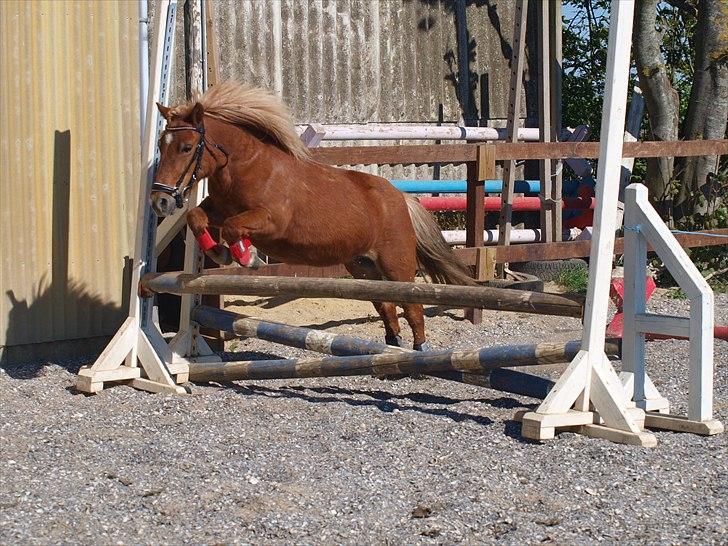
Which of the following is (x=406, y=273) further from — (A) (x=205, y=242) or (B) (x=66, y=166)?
(B) (x=66, y=166)

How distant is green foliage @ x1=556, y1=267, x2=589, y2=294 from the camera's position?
941cm

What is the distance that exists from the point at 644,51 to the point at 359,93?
2778mm

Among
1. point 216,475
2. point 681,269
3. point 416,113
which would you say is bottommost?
point 216,475

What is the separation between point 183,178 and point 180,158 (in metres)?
0.11

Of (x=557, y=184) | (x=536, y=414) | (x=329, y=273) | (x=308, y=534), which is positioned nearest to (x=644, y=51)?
(x=557, y=184)

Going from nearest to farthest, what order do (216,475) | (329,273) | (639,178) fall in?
(216,475) < (329,273) < (639,178)

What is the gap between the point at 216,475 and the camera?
14.5 feet

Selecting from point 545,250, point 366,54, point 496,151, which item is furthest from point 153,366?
point 366,54

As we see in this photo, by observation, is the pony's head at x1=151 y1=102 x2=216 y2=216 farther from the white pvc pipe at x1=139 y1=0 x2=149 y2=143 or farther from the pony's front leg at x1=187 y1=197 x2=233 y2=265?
the white pvc pipe at x1=139 y1=0 x2=149 y2=143

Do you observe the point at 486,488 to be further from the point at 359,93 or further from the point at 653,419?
the point at 359,93

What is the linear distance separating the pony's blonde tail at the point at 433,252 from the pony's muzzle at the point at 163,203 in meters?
1.77

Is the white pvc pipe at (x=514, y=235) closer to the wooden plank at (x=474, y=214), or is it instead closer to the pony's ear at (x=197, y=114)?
the wooden plank at (x=474, y=214)

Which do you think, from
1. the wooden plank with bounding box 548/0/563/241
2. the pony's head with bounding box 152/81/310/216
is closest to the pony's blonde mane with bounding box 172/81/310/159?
the pony's head with bounding box 152/81/310/216

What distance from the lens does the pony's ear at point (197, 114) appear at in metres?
5.79
